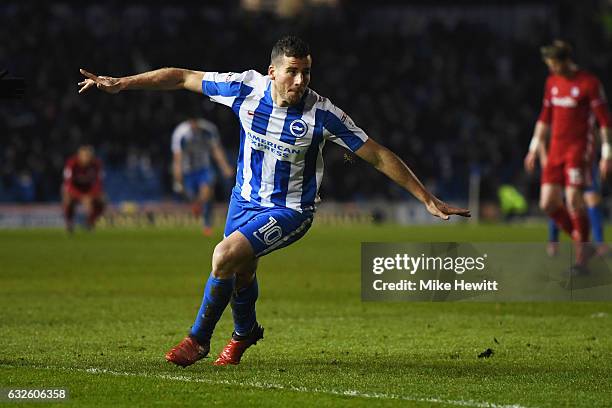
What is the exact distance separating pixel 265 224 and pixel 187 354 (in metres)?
0.89

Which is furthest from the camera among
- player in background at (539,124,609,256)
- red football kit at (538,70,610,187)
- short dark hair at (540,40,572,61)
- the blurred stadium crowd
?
the blurred stadium crowd

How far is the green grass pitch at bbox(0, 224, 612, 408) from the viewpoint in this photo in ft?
21.1

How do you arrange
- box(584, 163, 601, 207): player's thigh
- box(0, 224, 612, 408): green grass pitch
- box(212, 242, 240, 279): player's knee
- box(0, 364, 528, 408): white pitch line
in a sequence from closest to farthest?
box(0, 364, 528, 408): white pitch line < box(0, 224, 612, 408): green grass pitch < box(212, 242, 240, 279): player's knee < box(584, 163, 601, 207): player's thigh

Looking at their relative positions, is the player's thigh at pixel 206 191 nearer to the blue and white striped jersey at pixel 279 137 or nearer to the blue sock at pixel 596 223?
the blue sock at pixel 596 223

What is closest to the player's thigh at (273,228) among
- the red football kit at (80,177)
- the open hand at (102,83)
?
the open hand at (102,83)

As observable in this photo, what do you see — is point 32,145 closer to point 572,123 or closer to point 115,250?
point 115,250

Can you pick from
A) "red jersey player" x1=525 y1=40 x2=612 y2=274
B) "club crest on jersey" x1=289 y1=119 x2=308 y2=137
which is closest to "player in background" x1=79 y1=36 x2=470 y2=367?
"club crest on jersey" x1=289 y1=119 x2=308 y2=137

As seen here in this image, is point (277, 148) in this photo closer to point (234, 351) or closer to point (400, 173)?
point (400, 173)

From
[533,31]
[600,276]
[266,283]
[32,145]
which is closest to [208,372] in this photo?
[600,276]

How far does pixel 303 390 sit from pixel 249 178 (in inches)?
64.5

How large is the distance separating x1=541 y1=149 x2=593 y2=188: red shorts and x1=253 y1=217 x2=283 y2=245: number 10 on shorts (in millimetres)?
7887

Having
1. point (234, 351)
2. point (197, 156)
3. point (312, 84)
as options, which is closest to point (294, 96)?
point (234, 351)

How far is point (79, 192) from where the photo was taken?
28.0 metres

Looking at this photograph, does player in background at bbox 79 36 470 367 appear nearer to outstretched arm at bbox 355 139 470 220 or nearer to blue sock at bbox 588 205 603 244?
outstretched arm at bbox 355 139 470 220
